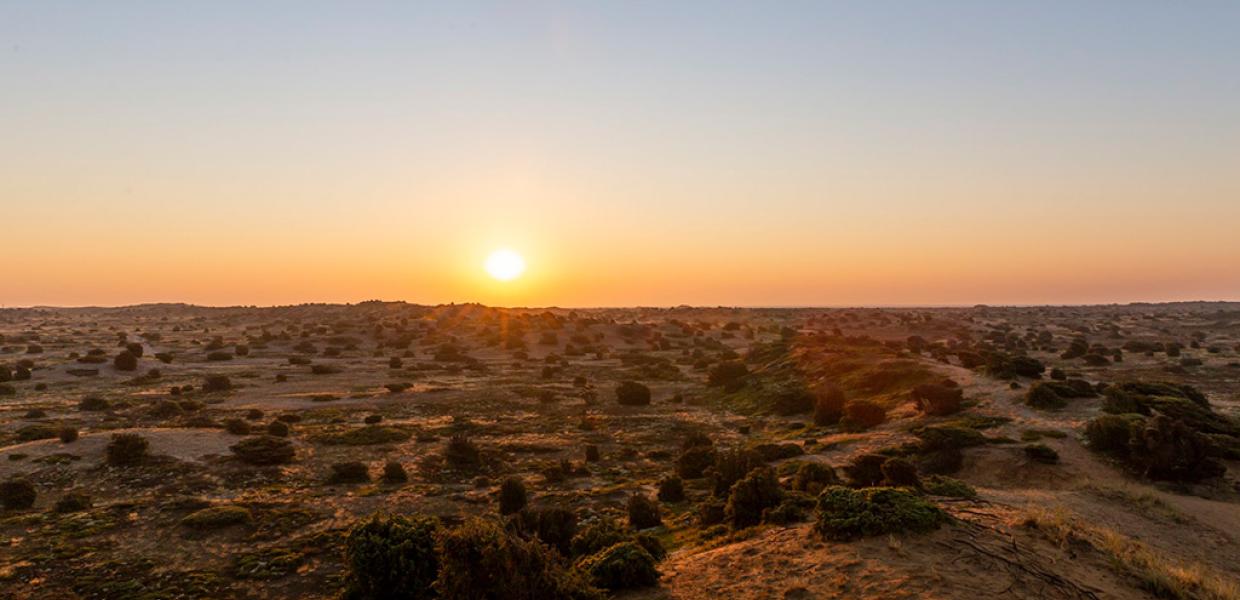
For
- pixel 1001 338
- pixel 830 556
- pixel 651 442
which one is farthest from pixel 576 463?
pixel 1001 338

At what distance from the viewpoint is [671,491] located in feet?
83.5

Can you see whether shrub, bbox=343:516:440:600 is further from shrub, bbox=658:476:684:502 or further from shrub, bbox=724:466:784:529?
shrub, bbox=658:476:684:502

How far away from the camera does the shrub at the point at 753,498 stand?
19469 millimetres

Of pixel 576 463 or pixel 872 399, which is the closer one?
pixel 576 463

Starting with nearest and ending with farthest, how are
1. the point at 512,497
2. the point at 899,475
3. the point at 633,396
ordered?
the point at 899,475
the point at 512,497
the point at 633,396

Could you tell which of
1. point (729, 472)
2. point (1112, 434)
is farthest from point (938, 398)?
point (729, 472)

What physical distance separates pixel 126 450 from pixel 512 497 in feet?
62.2

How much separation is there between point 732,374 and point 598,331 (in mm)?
50582

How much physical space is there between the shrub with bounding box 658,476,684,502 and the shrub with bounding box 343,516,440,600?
1157 cm

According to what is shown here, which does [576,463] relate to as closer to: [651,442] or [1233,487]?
[651,442]

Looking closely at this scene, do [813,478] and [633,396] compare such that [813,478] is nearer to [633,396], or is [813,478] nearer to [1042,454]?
[1042,454]

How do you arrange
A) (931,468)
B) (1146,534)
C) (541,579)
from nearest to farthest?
(541,579) < (1146,534) < (931,468)

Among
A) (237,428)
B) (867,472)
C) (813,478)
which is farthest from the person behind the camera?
(237,428)

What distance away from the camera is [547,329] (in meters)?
104
